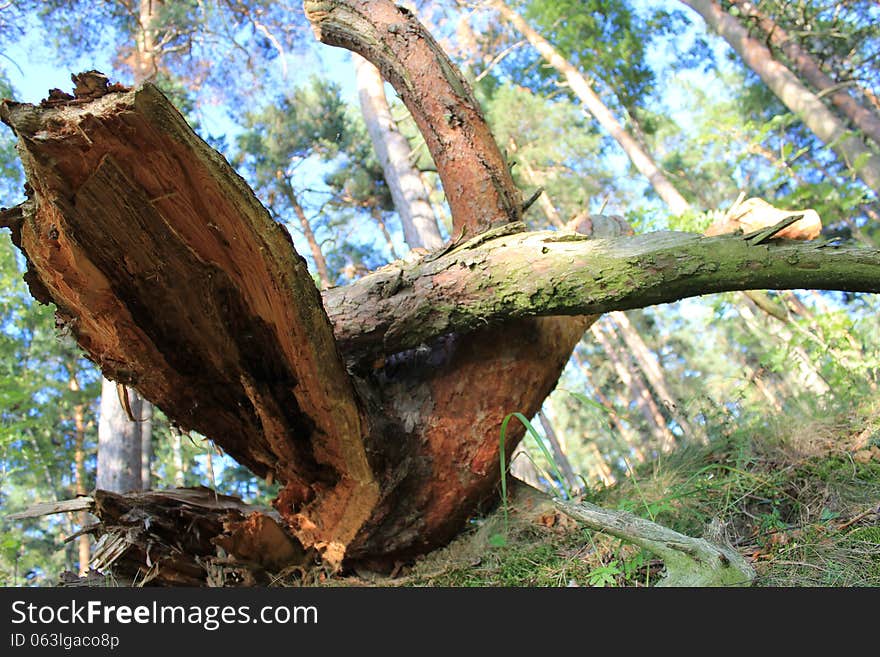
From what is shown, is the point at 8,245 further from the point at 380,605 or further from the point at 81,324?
the point at 380,605

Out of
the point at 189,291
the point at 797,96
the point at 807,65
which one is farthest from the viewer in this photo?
the point at 807,65

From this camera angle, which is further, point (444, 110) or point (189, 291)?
point (444, 110)

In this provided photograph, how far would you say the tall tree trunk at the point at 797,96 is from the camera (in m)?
7.16

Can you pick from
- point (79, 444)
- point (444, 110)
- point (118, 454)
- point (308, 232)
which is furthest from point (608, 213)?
point (79, 444)

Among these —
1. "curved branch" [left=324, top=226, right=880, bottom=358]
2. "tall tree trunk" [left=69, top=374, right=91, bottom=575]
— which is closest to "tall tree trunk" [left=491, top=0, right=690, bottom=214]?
"curved branch" [left=324, top=226, right=880, bottom=358]

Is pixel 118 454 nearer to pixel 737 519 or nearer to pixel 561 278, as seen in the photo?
pixel 561 278

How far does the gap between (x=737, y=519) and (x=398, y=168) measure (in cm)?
577

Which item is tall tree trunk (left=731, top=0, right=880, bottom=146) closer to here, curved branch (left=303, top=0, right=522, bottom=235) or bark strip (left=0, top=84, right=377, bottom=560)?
curved branch (left=303, top=0, right=522, bottom=235)

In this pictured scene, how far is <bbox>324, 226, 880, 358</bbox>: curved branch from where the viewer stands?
7.34 ft

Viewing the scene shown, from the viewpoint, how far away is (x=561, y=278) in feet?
8.11

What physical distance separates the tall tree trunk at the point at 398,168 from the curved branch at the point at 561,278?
3.40m

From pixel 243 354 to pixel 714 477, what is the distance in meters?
2.42

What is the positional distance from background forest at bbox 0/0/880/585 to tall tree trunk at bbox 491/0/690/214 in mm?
56

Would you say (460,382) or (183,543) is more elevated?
(460,382)
